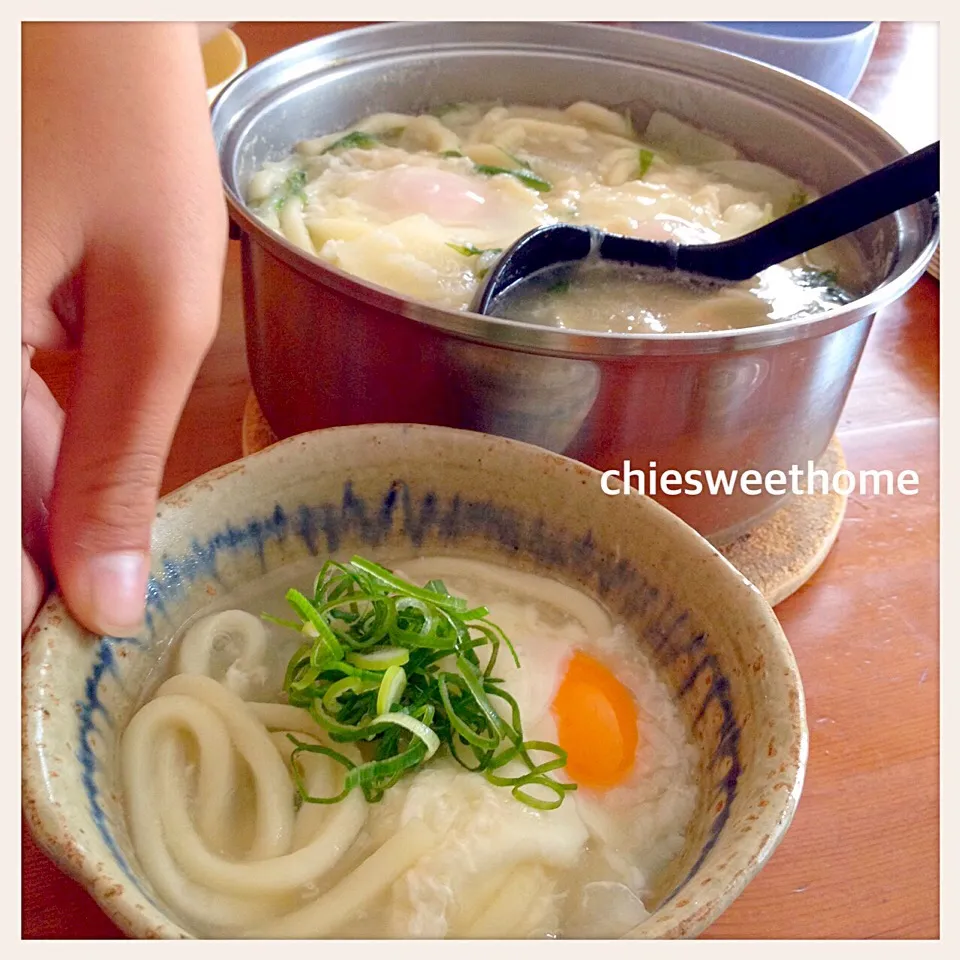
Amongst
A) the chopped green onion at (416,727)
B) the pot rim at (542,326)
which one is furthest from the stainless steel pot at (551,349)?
the chopped green onion at (416,727)

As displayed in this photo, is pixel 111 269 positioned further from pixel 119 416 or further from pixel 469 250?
pixel 469 250

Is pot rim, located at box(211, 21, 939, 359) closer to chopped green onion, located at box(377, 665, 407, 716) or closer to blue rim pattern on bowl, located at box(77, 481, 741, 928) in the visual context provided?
blue rim pattern on bowl, located at box(77, 481, 741, 928)

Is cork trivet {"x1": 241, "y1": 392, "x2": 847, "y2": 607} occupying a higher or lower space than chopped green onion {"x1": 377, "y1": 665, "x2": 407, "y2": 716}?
lower

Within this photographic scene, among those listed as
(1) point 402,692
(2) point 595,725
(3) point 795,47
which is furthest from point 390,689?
(3) point 795,47

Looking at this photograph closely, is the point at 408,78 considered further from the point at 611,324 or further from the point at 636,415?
the point at 636,415

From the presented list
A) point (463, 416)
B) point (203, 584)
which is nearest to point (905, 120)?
point (463, 416)

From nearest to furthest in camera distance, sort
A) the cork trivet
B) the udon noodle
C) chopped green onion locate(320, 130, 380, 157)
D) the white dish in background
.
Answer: the udon noodle
the cork trivet
chopped green onion locate(320, 130, 380, 157)
the white dish in background

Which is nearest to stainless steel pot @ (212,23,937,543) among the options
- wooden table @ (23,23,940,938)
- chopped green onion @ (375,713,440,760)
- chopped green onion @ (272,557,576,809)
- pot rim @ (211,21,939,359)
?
pot rim @ (211,21,939,359)
